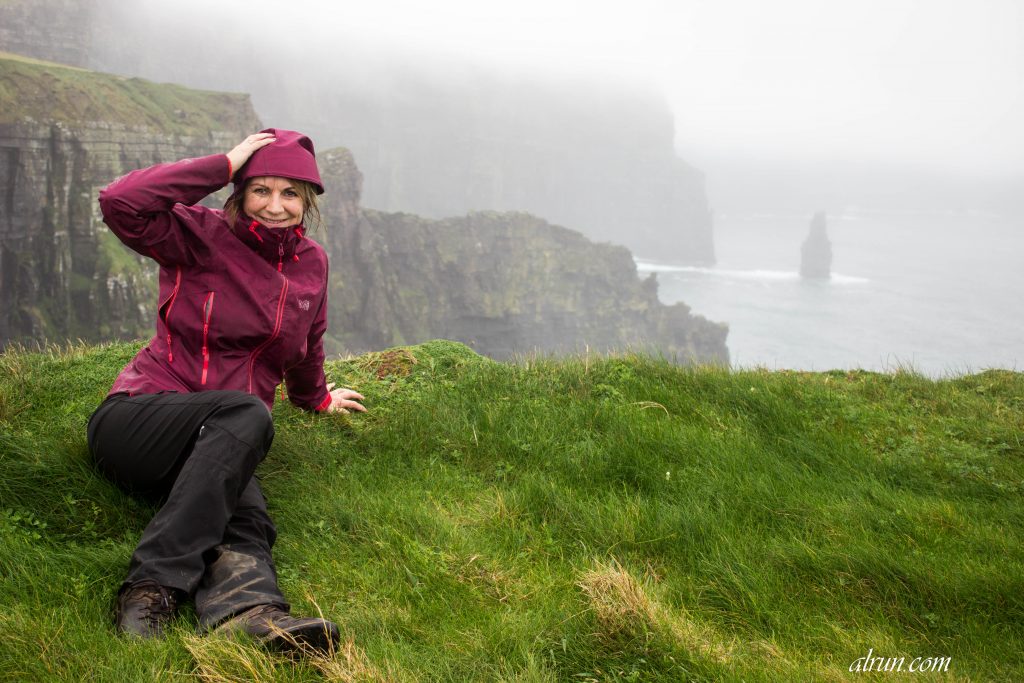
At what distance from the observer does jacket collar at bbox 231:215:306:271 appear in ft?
13.7

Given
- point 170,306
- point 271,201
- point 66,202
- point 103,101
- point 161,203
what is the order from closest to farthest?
point 161,203 < point 170,306 < point 271,201 < point 66,202 < point 103,101

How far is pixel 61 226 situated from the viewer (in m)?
89.0

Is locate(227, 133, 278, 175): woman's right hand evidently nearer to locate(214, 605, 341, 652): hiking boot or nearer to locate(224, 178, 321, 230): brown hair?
locate(224, 178, 321, 230): brown hair

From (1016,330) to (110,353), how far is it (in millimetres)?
199968

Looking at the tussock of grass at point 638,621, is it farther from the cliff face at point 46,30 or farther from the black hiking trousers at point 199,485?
the cliff face at point 46,30

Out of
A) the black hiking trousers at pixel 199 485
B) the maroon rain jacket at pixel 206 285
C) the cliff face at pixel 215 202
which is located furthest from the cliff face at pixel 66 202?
the black hiking trousers at pixel 199 485

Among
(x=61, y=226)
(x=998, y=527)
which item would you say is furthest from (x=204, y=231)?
(x=61, y=226)

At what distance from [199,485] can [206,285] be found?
52.9 inches

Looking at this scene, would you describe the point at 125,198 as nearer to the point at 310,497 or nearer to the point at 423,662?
the point at 310,497

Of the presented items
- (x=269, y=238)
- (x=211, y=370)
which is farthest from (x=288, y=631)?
(x=269, y=238)

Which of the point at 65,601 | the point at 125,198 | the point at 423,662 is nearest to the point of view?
the point at 423,662

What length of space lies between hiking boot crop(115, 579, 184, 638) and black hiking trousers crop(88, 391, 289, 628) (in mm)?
37

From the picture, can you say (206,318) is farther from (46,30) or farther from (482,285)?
(46,30)

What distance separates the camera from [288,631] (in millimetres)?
2623
